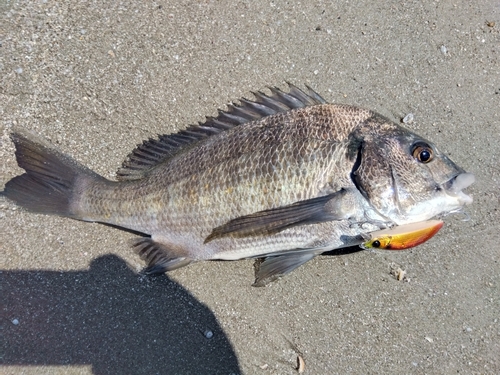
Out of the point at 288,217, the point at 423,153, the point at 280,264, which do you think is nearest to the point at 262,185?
the point at 288,217

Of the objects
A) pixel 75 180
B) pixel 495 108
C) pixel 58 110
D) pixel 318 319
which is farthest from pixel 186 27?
pixel 495 108

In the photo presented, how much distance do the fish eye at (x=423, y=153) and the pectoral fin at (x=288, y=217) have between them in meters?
0.48

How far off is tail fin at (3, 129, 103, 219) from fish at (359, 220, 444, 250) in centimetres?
174

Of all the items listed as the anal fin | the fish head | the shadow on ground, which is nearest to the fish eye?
the fish head

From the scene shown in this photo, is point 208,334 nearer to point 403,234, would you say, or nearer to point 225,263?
point 225,263

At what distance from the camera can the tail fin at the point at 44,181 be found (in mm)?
2328

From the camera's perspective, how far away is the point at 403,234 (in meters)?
2.06

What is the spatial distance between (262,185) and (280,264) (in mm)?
550

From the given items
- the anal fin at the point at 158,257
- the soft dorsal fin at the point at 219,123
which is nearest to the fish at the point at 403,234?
the soft dorsal fin at the point at 219,123

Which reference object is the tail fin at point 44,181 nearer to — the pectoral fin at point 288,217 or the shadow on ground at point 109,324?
the shadow on ground at point 109,324

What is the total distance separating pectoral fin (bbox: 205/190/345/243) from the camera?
2.01m

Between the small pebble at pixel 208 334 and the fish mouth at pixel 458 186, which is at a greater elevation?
the fish mouth at pixel 458 186

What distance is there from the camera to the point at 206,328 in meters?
2.47

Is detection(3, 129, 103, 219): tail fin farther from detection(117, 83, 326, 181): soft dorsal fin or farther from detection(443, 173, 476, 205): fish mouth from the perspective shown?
detection(443, 173, 476, 205): fish mouth
